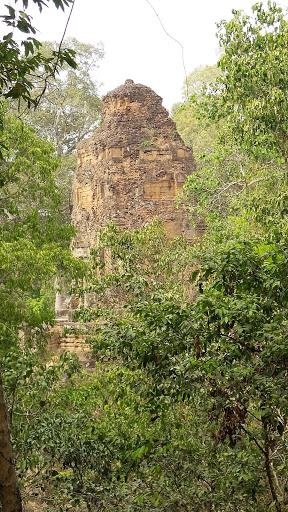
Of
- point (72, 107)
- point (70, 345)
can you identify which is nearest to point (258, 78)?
point (70, 345)

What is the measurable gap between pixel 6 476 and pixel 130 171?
13.2 m

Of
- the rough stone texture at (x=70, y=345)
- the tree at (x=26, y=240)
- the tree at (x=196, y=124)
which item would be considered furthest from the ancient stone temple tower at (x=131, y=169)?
the tree at (x=196, y=124)

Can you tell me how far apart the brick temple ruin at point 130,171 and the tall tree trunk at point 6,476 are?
39.3 ft

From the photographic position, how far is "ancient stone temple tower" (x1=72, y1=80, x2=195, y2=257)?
15.2 meters

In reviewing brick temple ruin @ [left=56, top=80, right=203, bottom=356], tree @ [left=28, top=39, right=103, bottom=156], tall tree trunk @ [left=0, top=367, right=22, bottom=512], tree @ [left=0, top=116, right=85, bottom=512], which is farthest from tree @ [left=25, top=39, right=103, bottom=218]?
tall tree trunk @ [left=0, top=367, right=22, bottom=512]

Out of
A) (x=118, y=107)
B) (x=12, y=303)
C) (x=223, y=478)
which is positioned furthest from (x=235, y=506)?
(x=118, y=107)

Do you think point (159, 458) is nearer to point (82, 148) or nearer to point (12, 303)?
point (12, 303)

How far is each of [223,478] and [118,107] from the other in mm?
13223

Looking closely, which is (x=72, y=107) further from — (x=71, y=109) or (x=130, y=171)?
(x=130, y=171)

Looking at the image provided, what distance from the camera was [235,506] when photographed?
4.66 m

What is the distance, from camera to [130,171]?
51.2ft

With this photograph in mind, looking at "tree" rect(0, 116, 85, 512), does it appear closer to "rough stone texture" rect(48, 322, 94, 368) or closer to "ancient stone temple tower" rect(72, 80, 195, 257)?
"rough stone texture" rect(48, 322, 94, 368)

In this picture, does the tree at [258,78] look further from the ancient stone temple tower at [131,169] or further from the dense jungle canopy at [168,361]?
the ancient stone temple tower at [131,169]

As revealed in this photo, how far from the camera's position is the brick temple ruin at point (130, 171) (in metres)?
15.2
